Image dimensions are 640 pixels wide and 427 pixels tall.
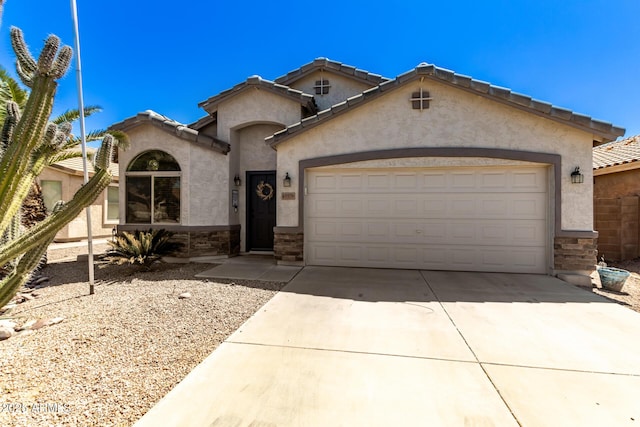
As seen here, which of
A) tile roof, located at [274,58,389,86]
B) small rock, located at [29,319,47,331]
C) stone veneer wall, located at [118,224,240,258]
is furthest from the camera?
tile roof, located at [274,58,389,86]

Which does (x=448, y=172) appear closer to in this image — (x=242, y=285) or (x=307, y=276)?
(x=307, y=276)

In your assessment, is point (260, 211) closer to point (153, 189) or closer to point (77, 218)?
point (153, 189)

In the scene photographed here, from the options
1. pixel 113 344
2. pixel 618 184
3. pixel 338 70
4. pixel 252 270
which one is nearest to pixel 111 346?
pixel 113 344

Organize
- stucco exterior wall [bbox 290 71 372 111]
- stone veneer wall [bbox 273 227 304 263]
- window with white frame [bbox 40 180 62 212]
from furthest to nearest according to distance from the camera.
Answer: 1. window with white frame [bbox 40 180 62 212]
2. stucco exterior wall [bbox 290 71 372 111]
3. stone veneer wall [bbox 273 227 304 263]

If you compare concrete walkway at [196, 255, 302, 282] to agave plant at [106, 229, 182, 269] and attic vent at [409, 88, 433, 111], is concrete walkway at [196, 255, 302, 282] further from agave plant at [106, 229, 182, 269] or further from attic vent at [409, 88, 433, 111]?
attic vent at [409, 88, 433, 111]

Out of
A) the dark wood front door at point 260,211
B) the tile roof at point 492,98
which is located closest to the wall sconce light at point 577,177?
the tile roof at point 492,98

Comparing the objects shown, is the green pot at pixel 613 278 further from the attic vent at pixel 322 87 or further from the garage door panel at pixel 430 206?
the attic vent at pixel 322 87

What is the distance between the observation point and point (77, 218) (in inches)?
497

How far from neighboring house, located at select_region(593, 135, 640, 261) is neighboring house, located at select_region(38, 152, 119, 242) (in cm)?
1880

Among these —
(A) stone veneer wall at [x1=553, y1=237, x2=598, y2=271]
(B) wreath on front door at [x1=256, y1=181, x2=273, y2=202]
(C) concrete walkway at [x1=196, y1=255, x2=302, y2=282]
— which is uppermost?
(B) wreath on front door at [x1=256, y1=181, x2=273, y2=202]

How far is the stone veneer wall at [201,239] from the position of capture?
27.2ft

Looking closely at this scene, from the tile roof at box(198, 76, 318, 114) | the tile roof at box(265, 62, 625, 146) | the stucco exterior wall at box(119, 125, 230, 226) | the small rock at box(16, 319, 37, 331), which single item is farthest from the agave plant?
the tile roof at box(265, 62, 625, 146)

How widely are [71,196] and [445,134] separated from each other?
16.5m

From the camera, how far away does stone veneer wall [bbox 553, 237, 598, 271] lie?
639cm
